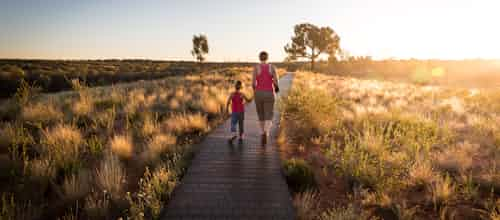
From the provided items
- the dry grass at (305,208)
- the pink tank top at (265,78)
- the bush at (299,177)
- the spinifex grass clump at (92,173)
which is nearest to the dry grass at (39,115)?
the spinifex grass clump at (92,173)

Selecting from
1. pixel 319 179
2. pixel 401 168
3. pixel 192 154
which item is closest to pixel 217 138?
pixel 192 154

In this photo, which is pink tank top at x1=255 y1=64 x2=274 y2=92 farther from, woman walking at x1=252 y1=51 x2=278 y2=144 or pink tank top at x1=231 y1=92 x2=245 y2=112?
pink tank top at x1=231 y1=92 x2=245 y2=112

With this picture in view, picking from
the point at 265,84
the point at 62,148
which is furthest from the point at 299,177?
the point at 62,148

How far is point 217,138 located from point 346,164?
3190 millimetres

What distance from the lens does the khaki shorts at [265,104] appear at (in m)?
5.95

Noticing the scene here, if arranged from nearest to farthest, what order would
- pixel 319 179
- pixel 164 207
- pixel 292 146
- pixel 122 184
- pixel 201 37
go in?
pixel 164 207 < pixel 122 184 < pixel 319 179 < pixel 292 146 < pixel 201 37

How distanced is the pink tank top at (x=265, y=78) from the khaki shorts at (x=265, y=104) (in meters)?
0.12

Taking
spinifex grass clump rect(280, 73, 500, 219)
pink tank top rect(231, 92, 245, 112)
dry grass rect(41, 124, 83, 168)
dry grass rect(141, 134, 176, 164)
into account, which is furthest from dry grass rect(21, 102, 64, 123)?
spinifex grass clump rect(280, 73, 500, 219)

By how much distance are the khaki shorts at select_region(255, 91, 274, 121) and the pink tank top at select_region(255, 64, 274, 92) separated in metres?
0.12

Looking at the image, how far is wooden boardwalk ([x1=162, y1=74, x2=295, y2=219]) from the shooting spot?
3129 mm

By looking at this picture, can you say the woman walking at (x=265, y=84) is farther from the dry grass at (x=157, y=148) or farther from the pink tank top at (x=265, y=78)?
the dry grass at (x=157, y=148)

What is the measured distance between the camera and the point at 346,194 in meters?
3.99

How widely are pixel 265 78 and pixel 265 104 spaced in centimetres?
64

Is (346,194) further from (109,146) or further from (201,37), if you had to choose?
(201,37)
